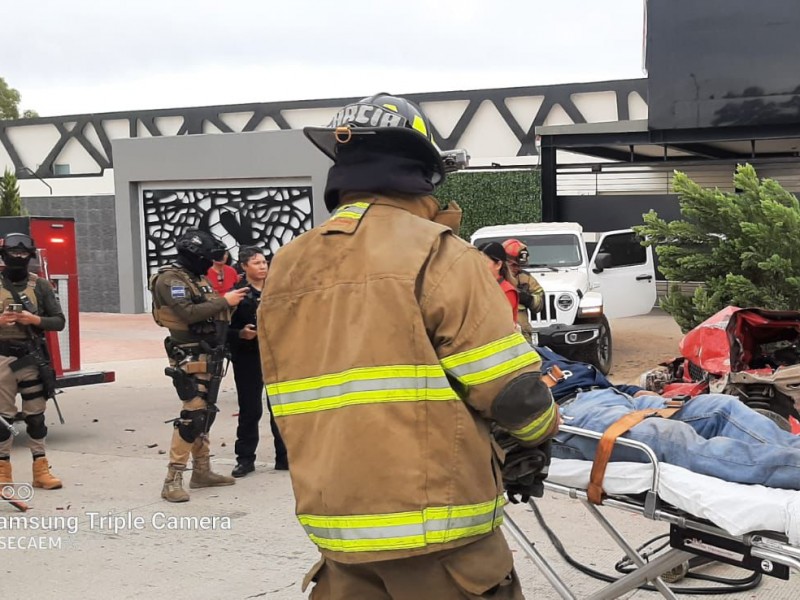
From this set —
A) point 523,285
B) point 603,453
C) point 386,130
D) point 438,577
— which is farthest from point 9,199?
point 438,577

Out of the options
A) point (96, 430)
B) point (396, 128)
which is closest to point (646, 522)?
point (396, 128)

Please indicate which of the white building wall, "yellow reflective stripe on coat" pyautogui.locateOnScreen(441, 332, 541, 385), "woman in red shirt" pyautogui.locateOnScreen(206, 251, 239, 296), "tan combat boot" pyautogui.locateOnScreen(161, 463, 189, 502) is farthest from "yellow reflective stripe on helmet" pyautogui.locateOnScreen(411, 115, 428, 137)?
the white building wall

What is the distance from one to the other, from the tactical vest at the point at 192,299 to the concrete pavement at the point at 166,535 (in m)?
1.16

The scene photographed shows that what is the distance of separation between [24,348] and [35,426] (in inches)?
21.9

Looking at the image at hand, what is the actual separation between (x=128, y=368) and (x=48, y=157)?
21115 millimetres

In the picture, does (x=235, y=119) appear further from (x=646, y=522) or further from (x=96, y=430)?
(x=646, y=522)

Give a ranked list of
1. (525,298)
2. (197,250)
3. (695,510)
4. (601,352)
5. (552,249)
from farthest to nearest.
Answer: (552,249), (601,352), (525,298), (197,250), (695,510)

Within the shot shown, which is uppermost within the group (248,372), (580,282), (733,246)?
(733,246)

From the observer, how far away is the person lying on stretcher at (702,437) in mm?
2939

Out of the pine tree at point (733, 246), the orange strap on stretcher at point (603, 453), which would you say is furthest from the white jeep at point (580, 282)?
the orange strap on stretcher at point (603, 453)

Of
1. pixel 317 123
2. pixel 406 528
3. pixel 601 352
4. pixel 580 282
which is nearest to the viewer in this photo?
pixel 406 528

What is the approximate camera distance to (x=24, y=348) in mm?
6527

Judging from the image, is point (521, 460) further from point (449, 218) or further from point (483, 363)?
point (449, 218)

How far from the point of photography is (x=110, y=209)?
871 inches
